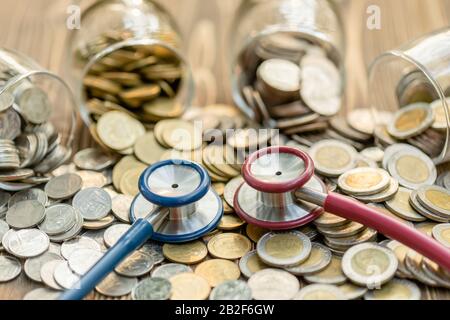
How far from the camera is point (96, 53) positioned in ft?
3.96

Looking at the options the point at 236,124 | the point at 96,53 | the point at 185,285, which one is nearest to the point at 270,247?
the point at 185,285

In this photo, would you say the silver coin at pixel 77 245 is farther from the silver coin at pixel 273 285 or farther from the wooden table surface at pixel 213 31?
the wooden table surface at pixel 213 31

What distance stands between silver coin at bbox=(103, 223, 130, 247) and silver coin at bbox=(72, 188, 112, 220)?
29 millimetres

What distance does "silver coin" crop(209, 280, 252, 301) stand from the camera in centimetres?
93

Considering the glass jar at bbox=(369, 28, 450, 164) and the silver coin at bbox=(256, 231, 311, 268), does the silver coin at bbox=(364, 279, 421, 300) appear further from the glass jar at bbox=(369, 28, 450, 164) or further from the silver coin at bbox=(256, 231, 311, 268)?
the glass jar at bbox=(369, 28, 450, 164)

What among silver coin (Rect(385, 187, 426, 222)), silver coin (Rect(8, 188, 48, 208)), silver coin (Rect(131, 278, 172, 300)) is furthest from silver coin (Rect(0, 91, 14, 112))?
silver coin (Rect(385, 187, 426, 222))

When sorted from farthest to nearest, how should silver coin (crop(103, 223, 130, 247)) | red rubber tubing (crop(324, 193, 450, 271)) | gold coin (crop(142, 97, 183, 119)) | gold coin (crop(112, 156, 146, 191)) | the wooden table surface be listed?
the wooden table surface, gold coin (crop(142, 97, 183, 119)), gold coin (crop(112, 156, 146, 191)), silver coin (crop(103, 223, 130, 247)), red rubber tubing (crop(324, 193, 450, 271))

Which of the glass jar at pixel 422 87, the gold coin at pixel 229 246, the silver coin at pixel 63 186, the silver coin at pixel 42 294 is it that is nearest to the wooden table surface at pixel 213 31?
the glass jar at pixel 422 87

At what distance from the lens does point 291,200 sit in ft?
3.33

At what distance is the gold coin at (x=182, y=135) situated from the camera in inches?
46.2

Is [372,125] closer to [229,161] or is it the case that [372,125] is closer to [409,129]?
[409,129]

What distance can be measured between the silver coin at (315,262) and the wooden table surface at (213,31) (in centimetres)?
37

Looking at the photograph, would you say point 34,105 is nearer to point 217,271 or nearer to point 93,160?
point 93,160

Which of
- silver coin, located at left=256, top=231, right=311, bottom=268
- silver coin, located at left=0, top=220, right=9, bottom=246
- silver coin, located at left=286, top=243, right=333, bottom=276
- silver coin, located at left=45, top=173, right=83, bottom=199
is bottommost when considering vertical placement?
silver coin, located at left=286, top=243, right=333, bottom=276
